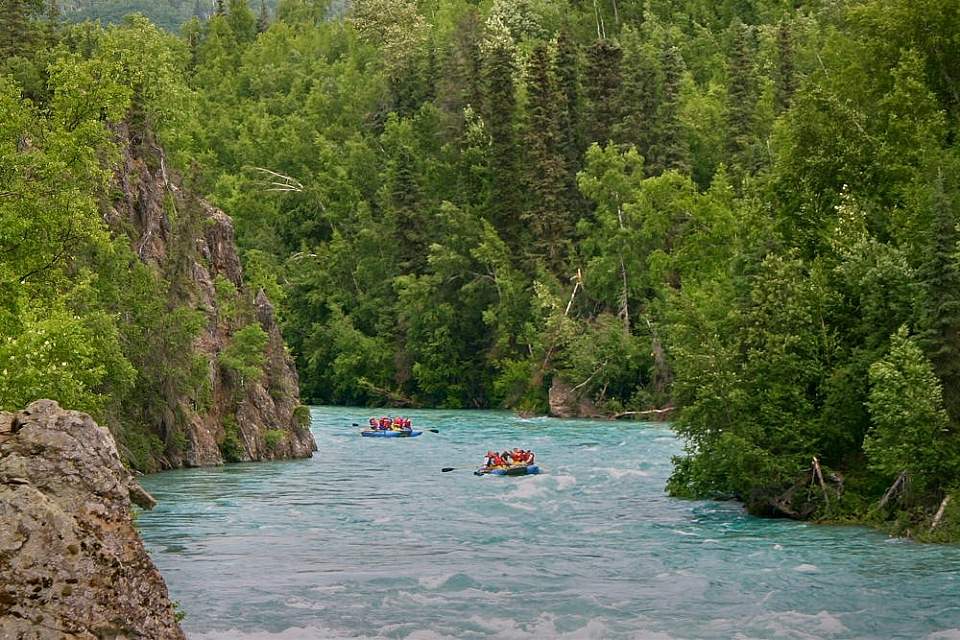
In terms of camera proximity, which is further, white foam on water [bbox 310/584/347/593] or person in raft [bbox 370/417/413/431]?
person in raft [bbox 370/417/413/431]

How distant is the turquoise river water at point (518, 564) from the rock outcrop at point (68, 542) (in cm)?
683

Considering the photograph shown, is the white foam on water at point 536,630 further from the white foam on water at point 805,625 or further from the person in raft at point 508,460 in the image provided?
the person in raft at point 508,460

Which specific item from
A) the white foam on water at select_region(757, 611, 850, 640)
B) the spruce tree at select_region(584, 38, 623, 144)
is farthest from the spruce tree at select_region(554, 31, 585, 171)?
the white foam on water at select_region(757, 611, 850, 640)

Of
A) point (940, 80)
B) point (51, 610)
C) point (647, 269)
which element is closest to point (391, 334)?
point (647, 269)

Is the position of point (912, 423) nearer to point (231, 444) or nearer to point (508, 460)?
point (508, 460)

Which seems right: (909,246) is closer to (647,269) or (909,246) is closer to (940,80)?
(940,80)

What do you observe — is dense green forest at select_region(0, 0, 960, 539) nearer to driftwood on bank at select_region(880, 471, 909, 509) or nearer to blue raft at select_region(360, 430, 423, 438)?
driftwood on bank at select_region(880, 471, 909, 509)

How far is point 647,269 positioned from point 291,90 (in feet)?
224

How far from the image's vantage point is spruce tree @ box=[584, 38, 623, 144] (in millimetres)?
105125

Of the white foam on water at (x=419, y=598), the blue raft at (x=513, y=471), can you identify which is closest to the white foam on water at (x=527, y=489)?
the blue raft at (x=513, y=471)

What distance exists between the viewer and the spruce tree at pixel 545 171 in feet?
324

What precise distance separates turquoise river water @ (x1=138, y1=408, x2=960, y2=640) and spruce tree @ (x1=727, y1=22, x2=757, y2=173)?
5189cm

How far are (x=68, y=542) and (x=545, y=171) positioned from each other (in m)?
85.8

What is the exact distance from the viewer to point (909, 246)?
38406 millimetres
